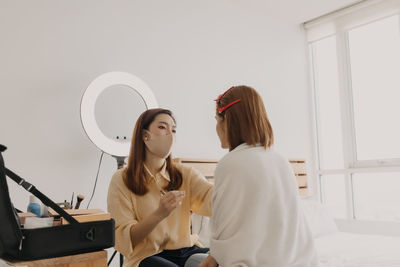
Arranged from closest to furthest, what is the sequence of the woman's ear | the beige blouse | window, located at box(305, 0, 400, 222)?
the beige blouse
the woman's ear
window, located at box(305, 0, 400, 222)

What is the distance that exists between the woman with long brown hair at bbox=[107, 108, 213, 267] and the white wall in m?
0.73

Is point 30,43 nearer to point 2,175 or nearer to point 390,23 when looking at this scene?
point 2,175

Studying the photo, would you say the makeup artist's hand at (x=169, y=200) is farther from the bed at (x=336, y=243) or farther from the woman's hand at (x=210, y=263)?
the bed at (x=336, y=243)

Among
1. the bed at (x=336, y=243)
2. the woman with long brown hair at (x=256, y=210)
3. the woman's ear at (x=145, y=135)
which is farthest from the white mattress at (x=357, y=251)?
the woman's ear at (x=145, y=135)

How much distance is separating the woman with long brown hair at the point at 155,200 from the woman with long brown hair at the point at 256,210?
273mm

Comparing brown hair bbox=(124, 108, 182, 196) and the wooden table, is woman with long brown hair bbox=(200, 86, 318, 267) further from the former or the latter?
brown hair bbox=(124, 108, 182, 196)

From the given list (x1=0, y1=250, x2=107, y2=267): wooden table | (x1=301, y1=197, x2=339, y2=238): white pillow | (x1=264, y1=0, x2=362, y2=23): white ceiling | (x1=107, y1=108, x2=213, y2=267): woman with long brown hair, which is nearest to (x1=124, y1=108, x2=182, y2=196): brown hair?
(x1=107, y1=108, x2=213, y2=267): woman with long brown hair

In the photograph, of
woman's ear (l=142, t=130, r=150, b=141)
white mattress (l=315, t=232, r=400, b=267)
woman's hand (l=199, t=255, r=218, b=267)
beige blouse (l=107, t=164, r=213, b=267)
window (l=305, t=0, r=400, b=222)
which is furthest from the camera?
window (l=305, t=0, r=400, b=222)

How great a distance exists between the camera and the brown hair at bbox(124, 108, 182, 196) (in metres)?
1.49

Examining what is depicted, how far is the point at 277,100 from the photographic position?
11.8 ft

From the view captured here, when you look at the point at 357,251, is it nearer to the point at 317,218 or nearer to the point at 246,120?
the point at 317,218

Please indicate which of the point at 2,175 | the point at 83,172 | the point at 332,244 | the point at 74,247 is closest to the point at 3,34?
the point at 83,172

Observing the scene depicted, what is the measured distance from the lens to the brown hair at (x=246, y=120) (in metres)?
1.16

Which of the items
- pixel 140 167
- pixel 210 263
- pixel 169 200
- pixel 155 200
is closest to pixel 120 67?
pixel 140 167
